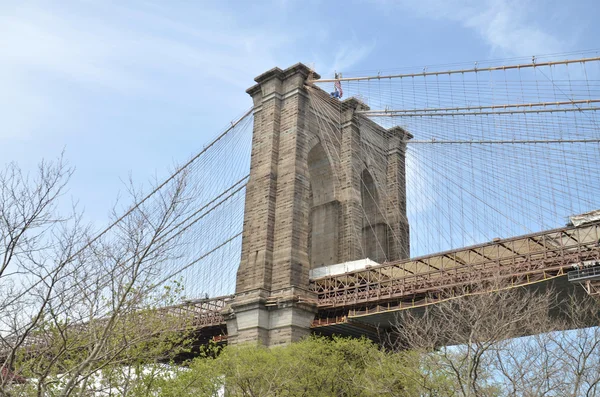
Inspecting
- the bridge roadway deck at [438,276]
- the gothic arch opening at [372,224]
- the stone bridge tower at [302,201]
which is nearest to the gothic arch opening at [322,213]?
the stone bridge tower at [302,201]

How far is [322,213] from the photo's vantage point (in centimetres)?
4322

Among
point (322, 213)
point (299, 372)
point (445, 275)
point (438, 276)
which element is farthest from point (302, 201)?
point (299, 372)

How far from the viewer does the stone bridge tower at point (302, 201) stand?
116ft

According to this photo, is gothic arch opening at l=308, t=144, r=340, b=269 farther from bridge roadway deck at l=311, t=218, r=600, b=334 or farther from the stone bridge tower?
bridge roadway deck at l=311, t=218, r=600, b=334

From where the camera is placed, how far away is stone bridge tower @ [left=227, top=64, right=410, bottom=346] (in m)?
35.2

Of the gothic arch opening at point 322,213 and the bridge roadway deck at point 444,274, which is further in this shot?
the gothic arch opening at point 322,213

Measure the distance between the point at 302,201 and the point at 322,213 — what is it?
17.1ft

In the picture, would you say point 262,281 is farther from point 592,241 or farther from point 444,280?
point 592,241

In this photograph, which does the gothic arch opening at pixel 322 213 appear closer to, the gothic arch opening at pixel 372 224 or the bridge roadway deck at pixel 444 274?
the gothic arch opening at pixel 372 224

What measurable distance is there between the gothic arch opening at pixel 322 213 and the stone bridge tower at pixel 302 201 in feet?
0.24

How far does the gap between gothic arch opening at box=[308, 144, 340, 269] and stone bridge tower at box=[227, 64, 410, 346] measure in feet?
0.24

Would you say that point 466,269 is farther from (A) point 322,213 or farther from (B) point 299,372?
(A) point 322,213

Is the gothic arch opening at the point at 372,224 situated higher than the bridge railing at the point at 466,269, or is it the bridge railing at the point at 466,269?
the gothic arch opening at the point at 372,224

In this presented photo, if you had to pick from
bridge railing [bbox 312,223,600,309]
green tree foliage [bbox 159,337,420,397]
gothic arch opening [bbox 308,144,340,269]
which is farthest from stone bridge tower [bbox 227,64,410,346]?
green tree foliage [bbox 159,337,420,397]
